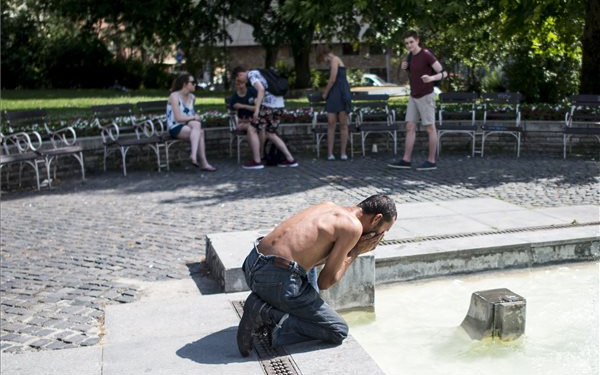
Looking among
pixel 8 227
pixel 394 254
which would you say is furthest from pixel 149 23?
pixel 394 254

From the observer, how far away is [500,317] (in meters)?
5.13

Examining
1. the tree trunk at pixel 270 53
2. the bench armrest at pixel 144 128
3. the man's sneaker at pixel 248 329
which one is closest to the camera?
the man's sneaker at pixel 248 329

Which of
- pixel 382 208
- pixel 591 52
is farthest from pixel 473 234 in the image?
pixel 591 52

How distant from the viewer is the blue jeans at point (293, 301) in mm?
4461

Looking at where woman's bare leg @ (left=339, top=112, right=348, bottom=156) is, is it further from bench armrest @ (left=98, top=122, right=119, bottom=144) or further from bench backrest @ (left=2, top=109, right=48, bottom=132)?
bench backrest @ (left=2, top=109, right=48, bottom=132)

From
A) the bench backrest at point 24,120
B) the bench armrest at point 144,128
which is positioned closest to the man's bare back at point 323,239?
the bench backrest at point 24,120

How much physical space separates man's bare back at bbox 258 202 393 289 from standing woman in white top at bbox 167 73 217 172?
7.73 metres

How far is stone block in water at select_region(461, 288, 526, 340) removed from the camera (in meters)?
5.13

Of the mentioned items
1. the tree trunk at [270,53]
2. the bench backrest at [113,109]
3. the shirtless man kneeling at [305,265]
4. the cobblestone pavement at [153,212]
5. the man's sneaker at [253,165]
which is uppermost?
the tree trunk at [270,53]

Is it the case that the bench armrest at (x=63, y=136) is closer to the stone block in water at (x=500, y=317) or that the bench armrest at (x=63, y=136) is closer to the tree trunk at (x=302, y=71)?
the stone block in water at (x=500, y=317)

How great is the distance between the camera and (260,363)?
4.35 metres

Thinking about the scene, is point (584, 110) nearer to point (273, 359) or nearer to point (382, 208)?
point (382, 208)

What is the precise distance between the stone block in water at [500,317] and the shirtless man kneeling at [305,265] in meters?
1.10

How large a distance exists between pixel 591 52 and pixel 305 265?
41.1 feet
